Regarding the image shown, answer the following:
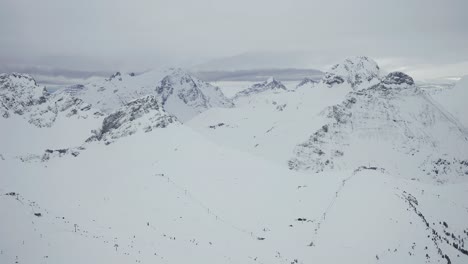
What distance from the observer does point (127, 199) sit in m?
72.8

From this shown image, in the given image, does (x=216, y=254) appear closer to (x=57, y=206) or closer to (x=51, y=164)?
(x=57, y=206)

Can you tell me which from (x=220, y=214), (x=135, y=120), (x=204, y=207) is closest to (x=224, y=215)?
(x=220, y=214)

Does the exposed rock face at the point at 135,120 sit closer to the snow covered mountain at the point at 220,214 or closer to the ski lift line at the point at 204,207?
the snow covered mountain at the point at 220,214

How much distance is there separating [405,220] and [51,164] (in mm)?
110084

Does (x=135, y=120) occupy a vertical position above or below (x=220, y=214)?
above

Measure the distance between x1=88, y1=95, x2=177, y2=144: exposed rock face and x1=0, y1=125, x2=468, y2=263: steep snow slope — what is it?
2723 cm

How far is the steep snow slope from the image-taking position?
4272cm

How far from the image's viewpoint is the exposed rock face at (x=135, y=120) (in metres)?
134

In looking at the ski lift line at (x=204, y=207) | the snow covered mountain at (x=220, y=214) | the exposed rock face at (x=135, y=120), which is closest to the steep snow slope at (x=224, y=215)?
the snow covered mountain at (x=220, y=214)

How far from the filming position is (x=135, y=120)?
139250 mm

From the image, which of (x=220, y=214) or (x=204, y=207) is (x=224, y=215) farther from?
(x=204, y=207)

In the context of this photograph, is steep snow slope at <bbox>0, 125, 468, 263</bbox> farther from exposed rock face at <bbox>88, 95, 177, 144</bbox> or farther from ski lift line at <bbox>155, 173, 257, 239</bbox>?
exposed rock face at <bbox>88, 95, 177, 144</bbox>

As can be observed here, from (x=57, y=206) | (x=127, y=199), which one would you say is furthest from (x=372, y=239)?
(x=57, y=206)

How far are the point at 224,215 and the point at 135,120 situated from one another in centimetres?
8333
